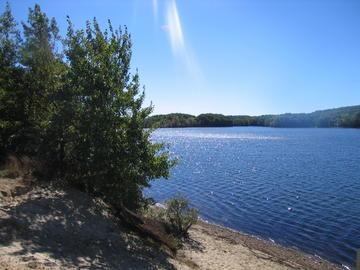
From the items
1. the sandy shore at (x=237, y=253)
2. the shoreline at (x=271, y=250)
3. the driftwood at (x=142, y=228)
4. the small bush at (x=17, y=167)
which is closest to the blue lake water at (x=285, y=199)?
the shoreline at (x=271, y=250)

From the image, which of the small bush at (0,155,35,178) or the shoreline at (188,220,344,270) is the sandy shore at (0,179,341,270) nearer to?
the small bush at (0,155,35,178)

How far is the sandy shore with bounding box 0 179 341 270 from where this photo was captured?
1024cm

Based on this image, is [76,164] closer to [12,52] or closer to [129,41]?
[129,41]

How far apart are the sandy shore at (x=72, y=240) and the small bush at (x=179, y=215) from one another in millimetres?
1584

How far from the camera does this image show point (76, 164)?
16.6 meters

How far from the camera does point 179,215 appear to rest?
20734 millimetres

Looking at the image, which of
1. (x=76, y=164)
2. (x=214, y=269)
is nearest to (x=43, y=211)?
(x=76, y=164)

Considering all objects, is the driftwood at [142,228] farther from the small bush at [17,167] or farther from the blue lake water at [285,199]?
the small bush at [17,167]

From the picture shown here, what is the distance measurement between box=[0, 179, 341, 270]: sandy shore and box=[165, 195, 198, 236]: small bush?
1584 millimetres

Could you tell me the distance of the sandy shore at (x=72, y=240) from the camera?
10.2 m

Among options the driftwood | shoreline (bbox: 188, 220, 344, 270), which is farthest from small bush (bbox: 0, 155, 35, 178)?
shoreline (bbox: 188, 220, 344, 270)

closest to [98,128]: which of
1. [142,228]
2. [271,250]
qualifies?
[142,228]

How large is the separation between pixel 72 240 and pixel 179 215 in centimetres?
934

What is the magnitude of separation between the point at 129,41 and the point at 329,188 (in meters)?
31.1
